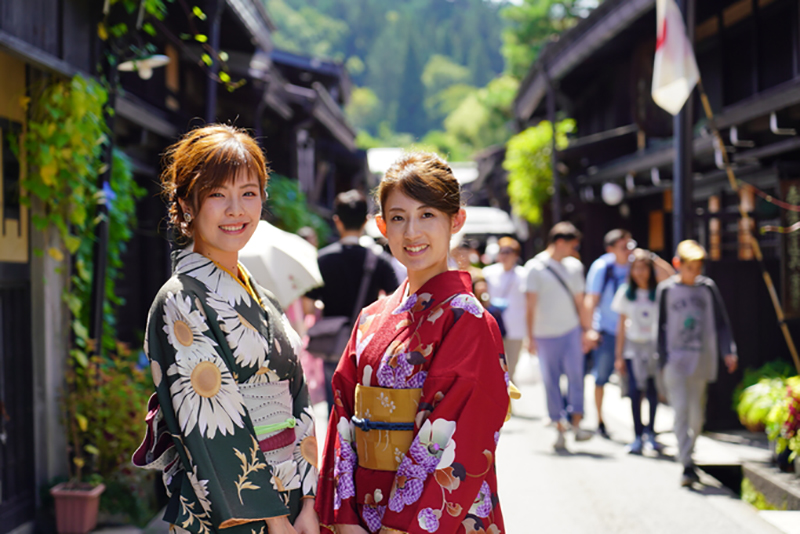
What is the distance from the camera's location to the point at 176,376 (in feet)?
7.06

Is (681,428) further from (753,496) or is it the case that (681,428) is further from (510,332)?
(510,332)

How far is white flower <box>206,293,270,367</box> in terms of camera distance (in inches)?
88.8

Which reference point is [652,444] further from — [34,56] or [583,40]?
[583,40]

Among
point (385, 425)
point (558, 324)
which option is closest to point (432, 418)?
point (385, 425)

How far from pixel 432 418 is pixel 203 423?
66 centimetres

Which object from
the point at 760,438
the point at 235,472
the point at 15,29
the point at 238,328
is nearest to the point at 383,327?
the point at 238,328

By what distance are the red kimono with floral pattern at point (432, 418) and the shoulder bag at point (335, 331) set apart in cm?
228

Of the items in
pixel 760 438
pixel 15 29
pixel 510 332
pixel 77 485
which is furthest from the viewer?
pixel 510 332

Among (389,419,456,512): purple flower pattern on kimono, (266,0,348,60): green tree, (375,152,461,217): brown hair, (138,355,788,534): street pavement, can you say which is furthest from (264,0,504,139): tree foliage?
(389,419,456,512): purple flower pattern on kimono

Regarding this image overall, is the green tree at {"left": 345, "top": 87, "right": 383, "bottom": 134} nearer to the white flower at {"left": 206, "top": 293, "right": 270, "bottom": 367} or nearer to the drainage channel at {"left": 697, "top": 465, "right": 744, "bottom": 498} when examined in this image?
the drainage channel at {"left": 697, "top": 465, "right": 744, "bottom": 498}

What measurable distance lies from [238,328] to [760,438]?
274 inches

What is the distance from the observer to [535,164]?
19.3m

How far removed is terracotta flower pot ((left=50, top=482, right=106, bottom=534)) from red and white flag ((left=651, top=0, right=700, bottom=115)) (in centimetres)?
607

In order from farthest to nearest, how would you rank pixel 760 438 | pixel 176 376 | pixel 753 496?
pixel 760 438 < pixel 753 496 < pixel 176 376
